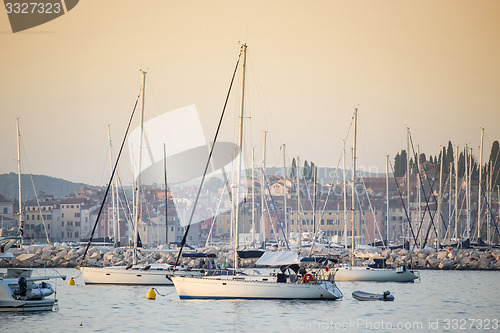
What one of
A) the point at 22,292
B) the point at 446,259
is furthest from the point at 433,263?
the point at 22,292

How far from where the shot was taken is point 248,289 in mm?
32031

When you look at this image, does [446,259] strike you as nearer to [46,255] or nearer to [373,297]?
[373,297]

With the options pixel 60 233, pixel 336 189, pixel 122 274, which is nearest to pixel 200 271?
Answer: pixel 122 274

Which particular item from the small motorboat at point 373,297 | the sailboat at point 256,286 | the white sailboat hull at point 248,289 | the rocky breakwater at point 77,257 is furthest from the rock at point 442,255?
the white sailboat hull at point 248,289

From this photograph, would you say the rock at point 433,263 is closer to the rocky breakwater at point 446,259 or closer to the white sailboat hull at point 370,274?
the rocky breakwater at point 446,259

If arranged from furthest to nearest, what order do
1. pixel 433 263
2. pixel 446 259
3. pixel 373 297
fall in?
pixel 446 259 < pixel 433 263 < pixel 373 297

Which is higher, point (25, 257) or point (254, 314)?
point (25, 257)

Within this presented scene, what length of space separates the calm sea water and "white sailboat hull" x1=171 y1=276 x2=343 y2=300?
359 millimetres

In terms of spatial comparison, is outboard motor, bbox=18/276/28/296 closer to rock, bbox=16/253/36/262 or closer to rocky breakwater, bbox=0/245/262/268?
rocky breakwater, bbox=0/245/262/268

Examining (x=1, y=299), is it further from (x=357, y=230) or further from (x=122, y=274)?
(x=357, y=230)

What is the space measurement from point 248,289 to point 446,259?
34.1 metres

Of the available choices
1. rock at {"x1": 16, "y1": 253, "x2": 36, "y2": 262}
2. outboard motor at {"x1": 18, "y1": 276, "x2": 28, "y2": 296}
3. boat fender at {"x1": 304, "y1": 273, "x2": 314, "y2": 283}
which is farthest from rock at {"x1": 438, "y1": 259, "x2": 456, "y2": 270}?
outboard motor at {"x1": 18, "y1": 276, "x2": 28, "y2": 296}

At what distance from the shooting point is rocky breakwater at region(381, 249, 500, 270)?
202 feet

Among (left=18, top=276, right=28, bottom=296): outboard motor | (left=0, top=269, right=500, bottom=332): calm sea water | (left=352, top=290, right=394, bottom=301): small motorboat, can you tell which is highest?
(left=18, top=276, right=28, bottom=296): outboard motor
